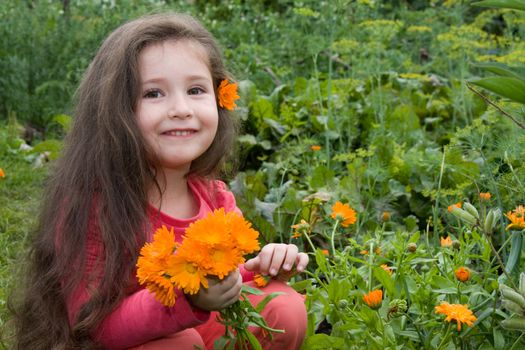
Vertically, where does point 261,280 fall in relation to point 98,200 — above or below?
below

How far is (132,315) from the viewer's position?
194cm

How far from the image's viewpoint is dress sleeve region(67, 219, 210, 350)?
6.07ft

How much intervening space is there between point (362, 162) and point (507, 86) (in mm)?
2125

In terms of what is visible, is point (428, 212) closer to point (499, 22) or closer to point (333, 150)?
point (333, 150)

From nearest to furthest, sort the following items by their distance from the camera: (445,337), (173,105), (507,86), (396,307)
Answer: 1. (507,86)
2. (445,337)
3. (396,307)
4. (173,105)

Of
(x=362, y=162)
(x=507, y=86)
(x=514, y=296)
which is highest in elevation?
(x=507, y=86)

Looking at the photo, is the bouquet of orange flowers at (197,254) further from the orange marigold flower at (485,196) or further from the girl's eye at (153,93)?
the orange marigold flower at (485,196)

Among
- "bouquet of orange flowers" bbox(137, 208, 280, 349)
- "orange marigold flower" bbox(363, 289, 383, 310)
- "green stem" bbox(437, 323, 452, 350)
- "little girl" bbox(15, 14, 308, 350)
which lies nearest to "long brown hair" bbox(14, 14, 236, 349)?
"little girl" bbox(15, 14, 308, 350)

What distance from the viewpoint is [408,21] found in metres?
6.71

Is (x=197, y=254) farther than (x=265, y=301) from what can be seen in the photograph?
No

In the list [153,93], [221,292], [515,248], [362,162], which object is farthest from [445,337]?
[362,162]

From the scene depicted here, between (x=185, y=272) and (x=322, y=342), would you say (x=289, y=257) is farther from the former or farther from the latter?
(x=185, y=272)

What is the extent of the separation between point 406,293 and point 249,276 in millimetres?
464

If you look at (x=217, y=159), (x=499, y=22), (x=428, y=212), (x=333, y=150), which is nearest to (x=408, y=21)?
(x=499, y=22)
